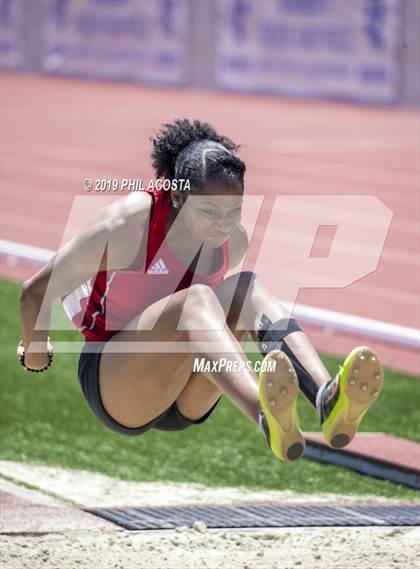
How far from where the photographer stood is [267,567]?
423 cm

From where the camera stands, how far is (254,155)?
14055 millimetres

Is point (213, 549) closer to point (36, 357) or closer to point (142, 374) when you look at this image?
point (142, 374)

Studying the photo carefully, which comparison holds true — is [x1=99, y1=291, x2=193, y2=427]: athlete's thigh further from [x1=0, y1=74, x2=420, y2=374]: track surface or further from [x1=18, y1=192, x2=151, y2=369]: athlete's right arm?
[x1=0, y1=74, x2=420, y2=374]: track surface

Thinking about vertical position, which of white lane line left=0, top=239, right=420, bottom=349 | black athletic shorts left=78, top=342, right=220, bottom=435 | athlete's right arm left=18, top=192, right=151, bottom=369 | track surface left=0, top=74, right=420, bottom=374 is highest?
athlete's right arm left=18, top=192, right=151, bottom=369

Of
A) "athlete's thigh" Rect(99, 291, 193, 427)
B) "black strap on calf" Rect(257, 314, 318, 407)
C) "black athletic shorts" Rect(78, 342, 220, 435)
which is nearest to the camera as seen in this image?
"black strap on calf" Rect(257, 314, 318, 407)

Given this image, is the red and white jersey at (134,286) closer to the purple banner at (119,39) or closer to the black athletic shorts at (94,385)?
the black athletic shorts at (94,385)

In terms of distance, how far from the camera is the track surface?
349 inches

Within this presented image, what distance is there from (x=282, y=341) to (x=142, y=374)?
19.2 inches

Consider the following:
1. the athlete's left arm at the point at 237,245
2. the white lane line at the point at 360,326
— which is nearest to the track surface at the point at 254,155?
the white lane line at the point at 360,326

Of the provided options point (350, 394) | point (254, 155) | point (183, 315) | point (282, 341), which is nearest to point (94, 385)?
point (183, 315)

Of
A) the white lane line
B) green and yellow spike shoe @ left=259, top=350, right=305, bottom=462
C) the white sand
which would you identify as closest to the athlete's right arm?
green and yellow spike shoe @ left=259, top=350, right=305, bottom=462

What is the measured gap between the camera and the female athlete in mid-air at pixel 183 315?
342 centimetres

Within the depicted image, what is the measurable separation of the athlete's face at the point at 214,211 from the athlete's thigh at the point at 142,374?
9.1 inches

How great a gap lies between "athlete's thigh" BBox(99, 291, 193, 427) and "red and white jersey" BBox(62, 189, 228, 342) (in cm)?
9
